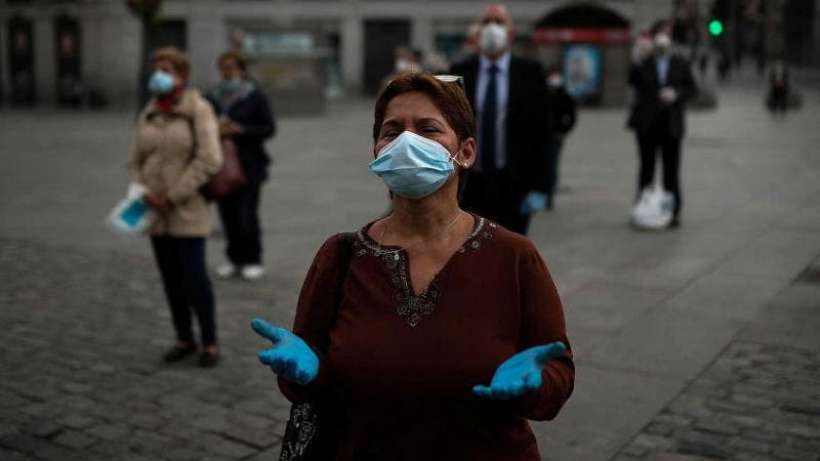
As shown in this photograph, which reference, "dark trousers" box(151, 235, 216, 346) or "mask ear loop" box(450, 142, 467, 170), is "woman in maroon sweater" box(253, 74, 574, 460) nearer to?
"mask ear loop" box(450, 142, 467, 170)

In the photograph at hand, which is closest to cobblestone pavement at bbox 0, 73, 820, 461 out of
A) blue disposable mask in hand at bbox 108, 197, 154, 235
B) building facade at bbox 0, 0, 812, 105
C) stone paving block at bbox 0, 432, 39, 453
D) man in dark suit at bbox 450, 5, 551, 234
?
stone paving block at bbox 0, 432, 39, 453

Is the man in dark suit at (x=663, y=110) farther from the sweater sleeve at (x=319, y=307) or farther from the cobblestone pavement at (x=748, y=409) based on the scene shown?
the sweater sleeve at (x=319, y=307)

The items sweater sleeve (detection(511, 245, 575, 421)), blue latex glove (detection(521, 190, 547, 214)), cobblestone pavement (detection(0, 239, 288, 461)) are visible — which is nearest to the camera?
sweater sleeve (detection(511, 245, 575, 421))

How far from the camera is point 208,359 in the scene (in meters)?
6.60

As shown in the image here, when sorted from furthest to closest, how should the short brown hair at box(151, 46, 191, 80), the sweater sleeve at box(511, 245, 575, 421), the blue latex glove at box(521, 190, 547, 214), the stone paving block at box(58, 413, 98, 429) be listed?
1. the short brown hair at box(151, 46, 191, 80)
2. the blue latex glove at box(521, 190, 547, 214)
3. the stone paving block at box(58, 413, 98, 429)
4. the sweater sleeve at box(511, 245, 575, 421)

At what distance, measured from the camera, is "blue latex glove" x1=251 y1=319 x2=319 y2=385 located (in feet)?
8.46

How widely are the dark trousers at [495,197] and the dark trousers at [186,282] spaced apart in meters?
1.68

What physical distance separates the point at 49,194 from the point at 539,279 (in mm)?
13057

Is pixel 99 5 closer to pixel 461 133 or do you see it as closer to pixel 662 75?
pixel 662 75

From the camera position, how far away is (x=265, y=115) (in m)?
9.38

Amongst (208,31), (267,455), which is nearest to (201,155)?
(267,455)

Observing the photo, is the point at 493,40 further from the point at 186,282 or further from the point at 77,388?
the point at 77,388

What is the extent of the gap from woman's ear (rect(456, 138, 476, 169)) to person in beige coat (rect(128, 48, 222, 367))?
394 centimetres

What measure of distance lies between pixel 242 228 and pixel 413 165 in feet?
22.5
